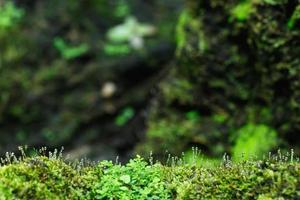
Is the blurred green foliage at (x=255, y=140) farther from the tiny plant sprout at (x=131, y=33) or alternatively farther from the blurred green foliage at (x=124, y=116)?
the tiny plant sprout at (x=131, y=33)

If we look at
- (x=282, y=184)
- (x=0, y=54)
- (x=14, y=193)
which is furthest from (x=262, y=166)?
(x=0, y=54)

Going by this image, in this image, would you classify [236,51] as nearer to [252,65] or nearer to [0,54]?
[252,65]

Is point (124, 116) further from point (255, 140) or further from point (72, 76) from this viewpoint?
point (255, 140)

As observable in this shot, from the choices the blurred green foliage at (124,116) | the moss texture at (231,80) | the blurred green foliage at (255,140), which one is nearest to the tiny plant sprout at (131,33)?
the blurred green foliage at (124,116)

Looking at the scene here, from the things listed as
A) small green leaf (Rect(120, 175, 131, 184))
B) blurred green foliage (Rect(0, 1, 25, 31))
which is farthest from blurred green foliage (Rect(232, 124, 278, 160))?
blurred green foliage (Rect(0, 1, 25, 31))

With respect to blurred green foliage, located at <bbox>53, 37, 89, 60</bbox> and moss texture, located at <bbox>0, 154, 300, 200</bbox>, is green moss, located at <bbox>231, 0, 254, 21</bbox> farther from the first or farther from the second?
blurred green foliage, located at <bbox>53, 37, 89, 60</bbox>

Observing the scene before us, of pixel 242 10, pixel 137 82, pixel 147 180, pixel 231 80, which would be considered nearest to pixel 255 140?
pixel 231 80
